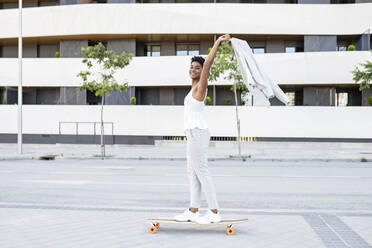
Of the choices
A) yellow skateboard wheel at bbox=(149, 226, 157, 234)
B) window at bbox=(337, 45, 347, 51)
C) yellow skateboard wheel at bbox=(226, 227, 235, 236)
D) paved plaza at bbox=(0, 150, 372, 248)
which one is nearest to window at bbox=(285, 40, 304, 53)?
window at bbox=(337, 45, 347, 51)

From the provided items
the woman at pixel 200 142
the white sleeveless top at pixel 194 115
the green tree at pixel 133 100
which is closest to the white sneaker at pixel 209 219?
the woman at pixel 200 142

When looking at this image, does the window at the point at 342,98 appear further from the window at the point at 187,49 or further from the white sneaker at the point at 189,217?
the white sneaker at the point at 189,217

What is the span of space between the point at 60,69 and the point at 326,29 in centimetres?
1894

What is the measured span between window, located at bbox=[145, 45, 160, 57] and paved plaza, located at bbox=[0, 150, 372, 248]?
17562mm

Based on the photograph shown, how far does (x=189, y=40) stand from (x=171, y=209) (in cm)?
2261

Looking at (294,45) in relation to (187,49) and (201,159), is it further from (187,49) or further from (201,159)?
(201,159)

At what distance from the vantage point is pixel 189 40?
2742 centimetres

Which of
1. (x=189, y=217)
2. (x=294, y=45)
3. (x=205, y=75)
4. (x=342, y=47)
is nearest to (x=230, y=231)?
(x=189, y=217)

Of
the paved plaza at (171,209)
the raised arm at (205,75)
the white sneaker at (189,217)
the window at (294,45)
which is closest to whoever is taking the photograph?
the paved plaza at (171,209)

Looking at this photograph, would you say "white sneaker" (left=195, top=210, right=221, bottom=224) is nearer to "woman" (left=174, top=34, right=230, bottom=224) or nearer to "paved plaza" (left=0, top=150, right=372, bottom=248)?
"woman" (left=174, top=34, right=230, bottom=224)

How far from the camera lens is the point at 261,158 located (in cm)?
1655

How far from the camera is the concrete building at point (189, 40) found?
24.5 m

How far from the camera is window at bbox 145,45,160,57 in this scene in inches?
1100

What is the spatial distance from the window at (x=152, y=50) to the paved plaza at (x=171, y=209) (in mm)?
17562
